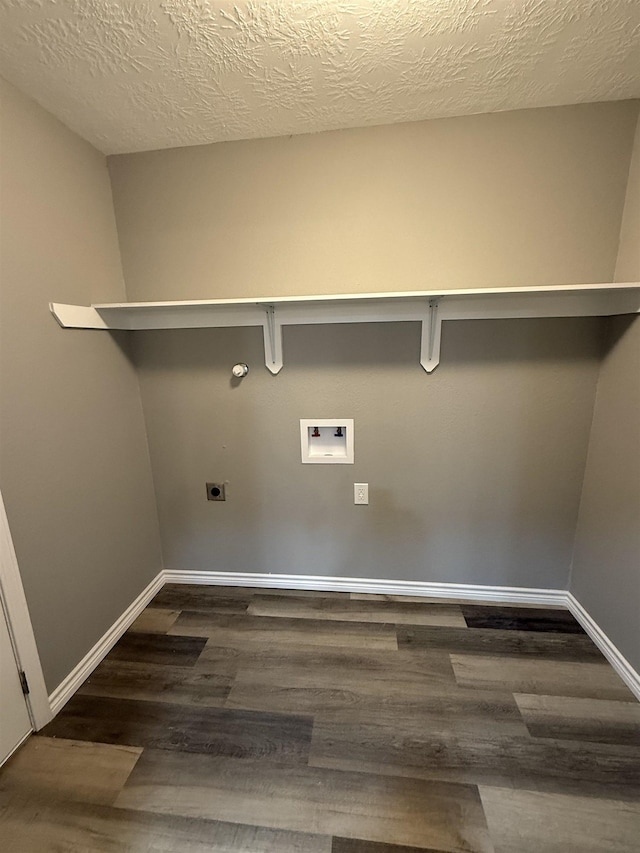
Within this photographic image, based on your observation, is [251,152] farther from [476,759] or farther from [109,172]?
[476,759]

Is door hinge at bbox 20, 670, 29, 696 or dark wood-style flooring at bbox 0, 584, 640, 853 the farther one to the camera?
door hinge at bbox 20, 670, 29, 696

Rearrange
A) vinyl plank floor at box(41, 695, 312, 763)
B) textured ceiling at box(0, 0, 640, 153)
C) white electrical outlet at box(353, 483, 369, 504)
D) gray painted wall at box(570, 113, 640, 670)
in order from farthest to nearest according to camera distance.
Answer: white electrical outlet at box(353, 483, 369, 504)
gray painted wall at box(570, 113, 640, 670)
vinyl plank floor at box(41, 695, 312, 763)
textured ceiling at box(0, 0, 640, 153)

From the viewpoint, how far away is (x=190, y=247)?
1714 mm

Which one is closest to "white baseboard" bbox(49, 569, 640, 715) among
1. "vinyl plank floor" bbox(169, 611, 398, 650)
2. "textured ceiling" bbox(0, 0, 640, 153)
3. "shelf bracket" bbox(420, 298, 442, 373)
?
"vinyl plank floor" bbox(169, 611, 398, 650)

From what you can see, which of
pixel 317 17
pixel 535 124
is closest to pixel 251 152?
pixel 317 17

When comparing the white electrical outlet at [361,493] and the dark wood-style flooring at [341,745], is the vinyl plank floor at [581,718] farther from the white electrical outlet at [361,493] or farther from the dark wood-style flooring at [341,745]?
the white electrical outlet at [361,493]

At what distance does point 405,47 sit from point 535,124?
665 mm

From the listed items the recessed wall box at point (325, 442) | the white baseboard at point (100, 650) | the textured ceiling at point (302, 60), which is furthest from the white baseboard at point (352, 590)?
the textured ceiling at point (302, 60)

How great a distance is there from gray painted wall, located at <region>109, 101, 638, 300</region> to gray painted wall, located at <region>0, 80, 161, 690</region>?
0.86ft

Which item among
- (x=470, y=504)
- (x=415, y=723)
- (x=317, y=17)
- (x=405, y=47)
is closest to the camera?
(x=317, y=17)

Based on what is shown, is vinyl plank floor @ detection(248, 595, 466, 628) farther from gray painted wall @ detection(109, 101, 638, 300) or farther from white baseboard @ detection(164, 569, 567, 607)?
gray painted wall @ detection(109, 101, 638, 300)

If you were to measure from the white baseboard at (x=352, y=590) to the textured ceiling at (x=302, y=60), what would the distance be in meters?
2.13

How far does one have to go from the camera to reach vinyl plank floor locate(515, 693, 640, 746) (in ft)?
4.26

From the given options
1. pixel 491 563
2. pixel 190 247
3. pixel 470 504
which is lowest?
pixel 491 563
